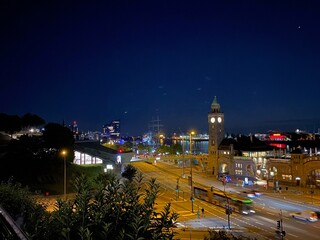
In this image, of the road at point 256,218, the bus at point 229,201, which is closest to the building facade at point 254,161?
the road at point 256,218

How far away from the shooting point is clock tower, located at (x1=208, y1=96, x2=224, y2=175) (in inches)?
3494

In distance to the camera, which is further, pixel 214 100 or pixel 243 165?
pixel 214 100

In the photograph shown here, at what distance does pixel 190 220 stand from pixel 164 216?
30.9 metres

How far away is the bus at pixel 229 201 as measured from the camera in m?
43.8

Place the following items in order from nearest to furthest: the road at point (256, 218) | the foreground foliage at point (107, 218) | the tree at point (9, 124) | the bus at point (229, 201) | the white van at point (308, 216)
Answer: the foreground foliage at point (107, 218) → the road at point (256, 218) → the white van at point (308, 216) → the bus at point (229, 201) → the tree at point (9, 124)

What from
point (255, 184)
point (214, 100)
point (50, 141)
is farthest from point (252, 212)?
point (214, 100)

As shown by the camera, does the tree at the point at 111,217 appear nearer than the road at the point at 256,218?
Yes

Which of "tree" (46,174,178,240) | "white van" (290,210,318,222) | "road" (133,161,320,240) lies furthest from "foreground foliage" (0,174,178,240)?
"white van" (290,210,318,222)

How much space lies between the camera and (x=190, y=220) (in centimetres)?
3959

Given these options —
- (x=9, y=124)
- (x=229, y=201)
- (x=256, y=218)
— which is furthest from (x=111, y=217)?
(x=9, y=124)

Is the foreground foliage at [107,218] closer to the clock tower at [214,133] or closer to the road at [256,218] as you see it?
the road at [256,218]

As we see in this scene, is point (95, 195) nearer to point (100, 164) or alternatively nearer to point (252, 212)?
point (252, 212)

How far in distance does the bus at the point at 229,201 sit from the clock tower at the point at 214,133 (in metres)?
33.1

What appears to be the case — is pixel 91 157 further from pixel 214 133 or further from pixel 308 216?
pixel 308 216
